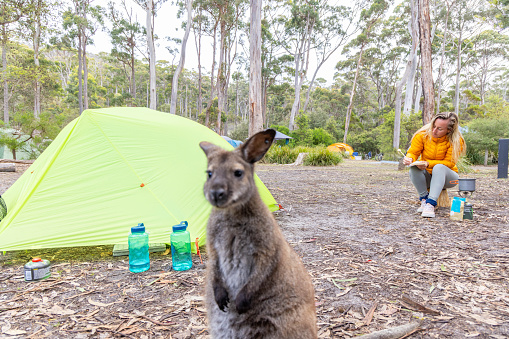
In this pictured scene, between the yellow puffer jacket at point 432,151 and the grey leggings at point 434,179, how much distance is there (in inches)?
4.3

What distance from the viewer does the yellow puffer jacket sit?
4484mm

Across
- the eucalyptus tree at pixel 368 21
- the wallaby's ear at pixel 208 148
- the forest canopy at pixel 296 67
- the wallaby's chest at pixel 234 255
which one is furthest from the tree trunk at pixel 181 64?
the wallaby's chest at pixel 234 255

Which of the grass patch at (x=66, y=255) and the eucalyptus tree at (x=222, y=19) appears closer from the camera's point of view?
the grass patch at (x=66, y=255)

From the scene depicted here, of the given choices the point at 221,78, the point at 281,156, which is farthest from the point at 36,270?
the point at 221,78

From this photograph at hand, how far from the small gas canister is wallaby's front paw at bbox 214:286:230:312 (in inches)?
81.3

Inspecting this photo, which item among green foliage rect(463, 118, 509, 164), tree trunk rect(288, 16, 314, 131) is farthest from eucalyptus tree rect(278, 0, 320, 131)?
green foliage rect(463, 118, 509, 164)

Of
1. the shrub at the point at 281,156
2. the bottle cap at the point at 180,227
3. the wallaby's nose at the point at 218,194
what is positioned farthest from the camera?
the shrub at the point at 281,156

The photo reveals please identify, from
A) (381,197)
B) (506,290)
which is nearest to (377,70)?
(381,197)

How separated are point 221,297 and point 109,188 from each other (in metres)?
2.27

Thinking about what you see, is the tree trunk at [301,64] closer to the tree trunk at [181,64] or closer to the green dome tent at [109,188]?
the tree trunk at [181,64]

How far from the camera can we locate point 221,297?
150 centimetres

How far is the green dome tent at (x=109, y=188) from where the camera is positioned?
9.70 ft

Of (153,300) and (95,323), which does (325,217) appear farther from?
(95,323)

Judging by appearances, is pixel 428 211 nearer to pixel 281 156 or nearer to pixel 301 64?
pixel 281 156
